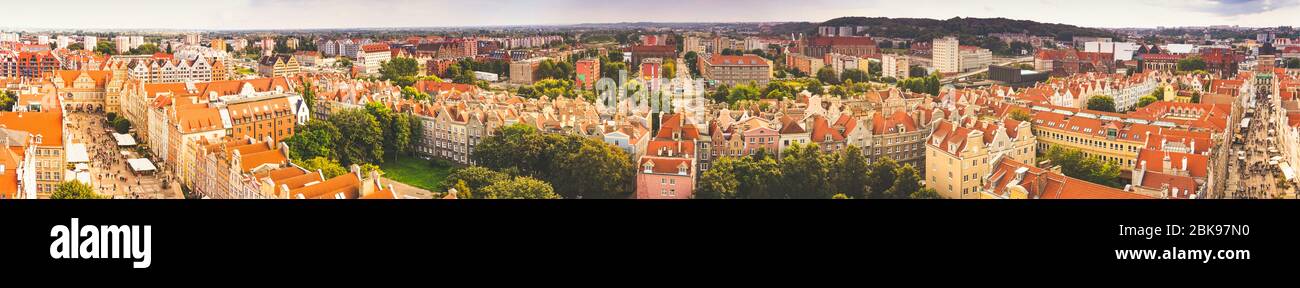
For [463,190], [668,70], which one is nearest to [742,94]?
[668,70]

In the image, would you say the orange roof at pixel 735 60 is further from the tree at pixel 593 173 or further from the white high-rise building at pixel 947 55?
the tree at pixel 593 173

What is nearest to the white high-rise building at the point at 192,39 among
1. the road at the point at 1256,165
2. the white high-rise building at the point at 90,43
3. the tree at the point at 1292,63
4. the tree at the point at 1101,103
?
the white high-rise building at the point at 90,43

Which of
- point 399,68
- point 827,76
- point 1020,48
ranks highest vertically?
point 1020,48

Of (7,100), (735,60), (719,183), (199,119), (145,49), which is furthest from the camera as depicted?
(145,49)

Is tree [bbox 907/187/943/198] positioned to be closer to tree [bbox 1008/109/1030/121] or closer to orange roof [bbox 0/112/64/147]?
tree [bbox 1008/109/1030/121]

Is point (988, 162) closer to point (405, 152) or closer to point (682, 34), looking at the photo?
point (405, 152)

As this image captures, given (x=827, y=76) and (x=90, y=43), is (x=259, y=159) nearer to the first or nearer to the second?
(x=827, y=76)

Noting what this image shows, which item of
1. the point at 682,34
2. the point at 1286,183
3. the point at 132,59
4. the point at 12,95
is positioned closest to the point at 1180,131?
the point at 1286,183
